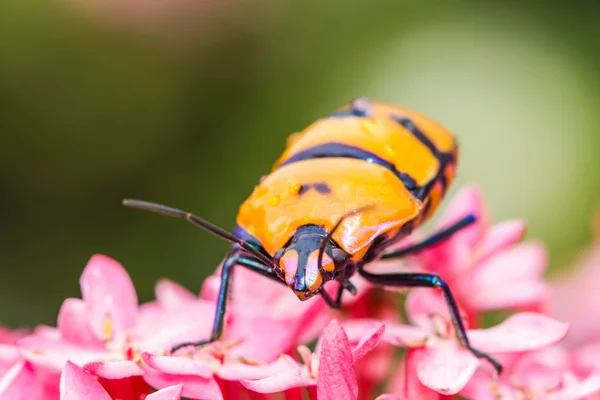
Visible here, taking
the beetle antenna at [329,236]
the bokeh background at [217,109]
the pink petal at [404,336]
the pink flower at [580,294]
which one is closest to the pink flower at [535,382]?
the pink petal at [404,336]

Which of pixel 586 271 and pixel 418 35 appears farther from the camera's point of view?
pixel 418 35

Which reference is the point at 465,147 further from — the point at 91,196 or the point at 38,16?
the point at 38,16

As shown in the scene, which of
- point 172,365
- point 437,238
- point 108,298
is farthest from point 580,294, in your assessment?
point 172,365

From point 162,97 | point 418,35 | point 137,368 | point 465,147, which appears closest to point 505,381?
point 137,368

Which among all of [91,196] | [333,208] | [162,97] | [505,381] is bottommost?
[505,381]

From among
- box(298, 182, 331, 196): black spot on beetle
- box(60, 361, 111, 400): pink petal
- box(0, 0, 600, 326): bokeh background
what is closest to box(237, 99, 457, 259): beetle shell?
box(298, 182, 331, 196): black spot on beetle

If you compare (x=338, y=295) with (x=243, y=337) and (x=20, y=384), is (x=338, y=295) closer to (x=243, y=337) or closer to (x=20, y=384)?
(x=243, y=337)

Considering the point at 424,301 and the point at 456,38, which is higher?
the point at 456,38
